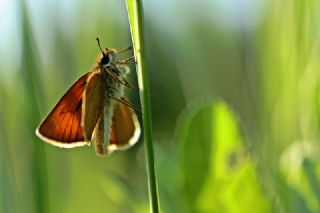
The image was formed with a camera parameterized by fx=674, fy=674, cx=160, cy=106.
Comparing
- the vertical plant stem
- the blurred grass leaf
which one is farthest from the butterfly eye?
the vertical plant stem

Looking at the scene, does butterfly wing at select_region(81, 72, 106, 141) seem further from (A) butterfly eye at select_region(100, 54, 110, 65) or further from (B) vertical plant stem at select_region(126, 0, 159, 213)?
(B) vertical plant stem at select_region(126, 0, 159, 213)

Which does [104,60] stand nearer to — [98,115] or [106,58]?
[106,58]

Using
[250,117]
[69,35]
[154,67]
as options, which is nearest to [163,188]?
[250,117]

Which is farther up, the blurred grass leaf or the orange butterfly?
the orange butterfly

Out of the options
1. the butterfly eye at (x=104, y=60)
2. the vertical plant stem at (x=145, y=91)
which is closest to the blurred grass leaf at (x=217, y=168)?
the vertical plant stem at (x=145, y=91)

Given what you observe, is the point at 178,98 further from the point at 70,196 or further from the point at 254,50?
the point at 70,196

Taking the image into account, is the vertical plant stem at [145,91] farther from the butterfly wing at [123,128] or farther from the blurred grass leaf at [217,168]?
the butterfly wing at [123,128]
